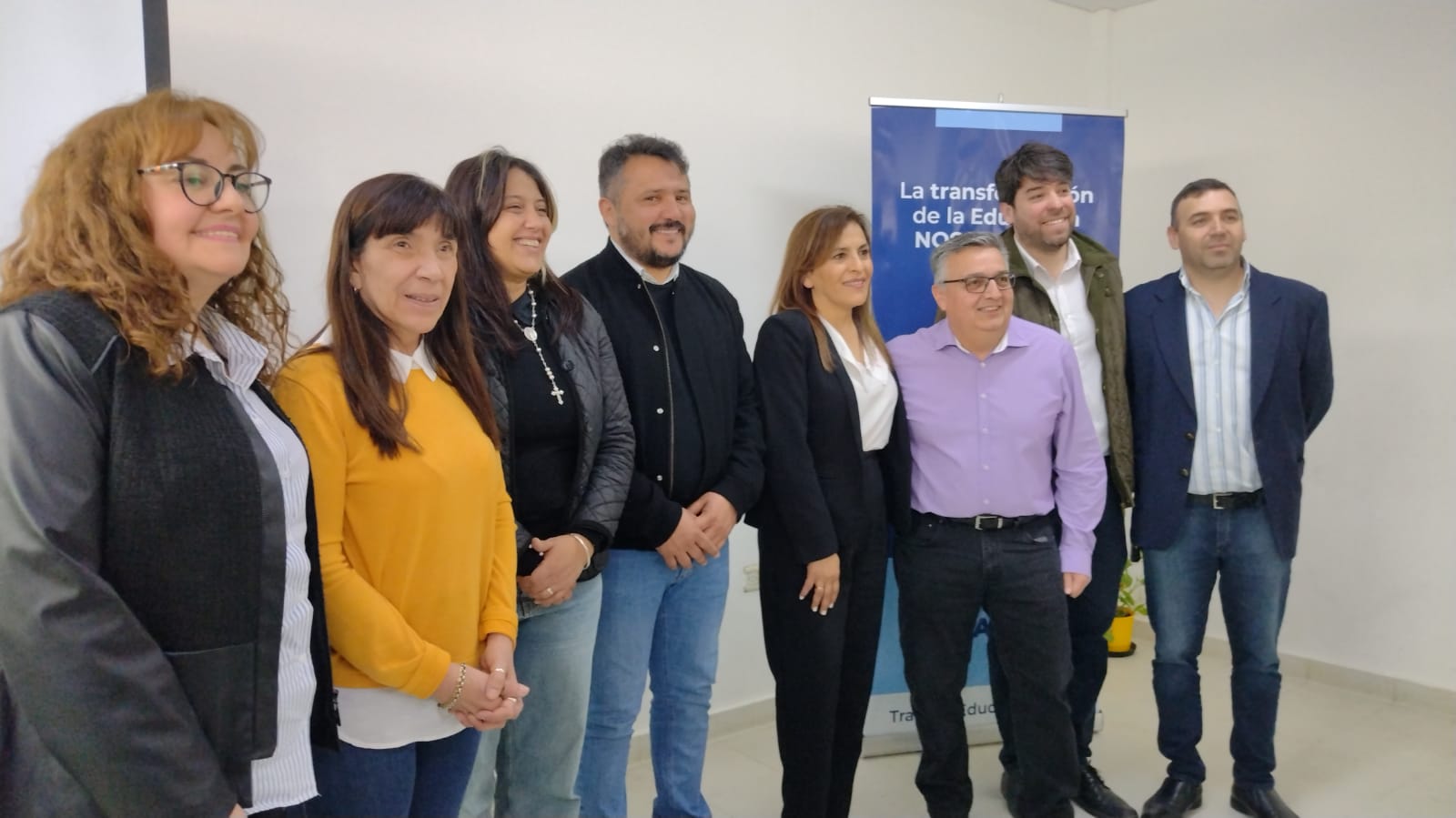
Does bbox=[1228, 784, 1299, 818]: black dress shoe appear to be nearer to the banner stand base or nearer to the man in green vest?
the man in green vest

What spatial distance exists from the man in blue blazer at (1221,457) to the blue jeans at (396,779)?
78.5 inches

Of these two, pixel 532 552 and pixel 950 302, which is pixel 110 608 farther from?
pixel 950 302

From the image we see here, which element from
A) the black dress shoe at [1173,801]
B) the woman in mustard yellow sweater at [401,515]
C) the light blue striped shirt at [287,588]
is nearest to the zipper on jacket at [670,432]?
the woman in mustard yellow sweater at [401,515]

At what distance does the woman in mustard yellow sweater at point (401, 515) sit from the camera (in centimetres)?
146

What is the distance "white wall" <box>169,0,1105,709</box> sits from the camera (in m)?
2.55

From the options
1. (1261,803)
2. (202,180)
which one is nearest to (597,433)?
(202,180)

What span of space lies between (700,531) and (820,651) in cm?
45

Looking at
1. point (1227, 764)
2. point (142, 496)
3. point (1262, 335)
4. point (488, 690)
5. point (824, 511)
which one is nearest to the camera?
point (142, 496)

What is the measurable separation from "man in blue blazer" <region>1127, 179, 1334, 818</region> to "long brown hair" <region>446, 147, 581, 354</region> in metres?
1.73

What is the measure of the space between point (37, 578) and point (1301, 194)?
14.3 ft

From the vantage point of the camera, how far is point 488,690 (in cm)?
159

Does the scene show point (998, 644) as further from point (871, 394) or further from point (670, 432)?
point (670, 432)

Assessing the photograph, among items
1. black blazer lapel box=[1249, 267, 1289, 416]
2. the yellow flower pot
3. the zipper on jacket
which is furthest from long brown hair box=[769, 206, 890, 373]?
the yellow flower pot

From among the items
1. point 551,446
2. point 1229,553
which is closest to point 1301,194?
point 1229,553
